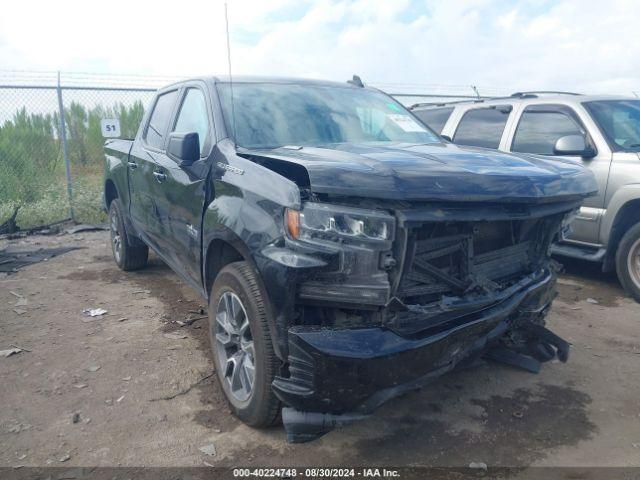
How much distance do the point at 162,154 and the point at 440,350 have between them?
2.86 metres

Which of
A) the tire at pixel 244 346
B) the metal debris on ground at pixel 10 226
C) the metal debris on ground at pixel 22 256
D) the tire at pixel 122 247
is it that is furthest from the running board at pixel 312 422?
the metal debris on ground at pixel 10 226

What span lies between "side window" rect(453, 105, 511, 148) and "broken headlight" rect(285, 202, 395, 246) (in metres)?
4.19

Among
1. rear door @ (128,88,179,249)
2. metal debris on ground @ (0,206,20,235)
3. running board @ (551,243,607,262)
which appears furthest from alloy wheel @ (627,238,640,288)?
metal debris on ground @ (0,206,20,235)

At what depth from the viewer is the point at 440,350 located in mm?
2449

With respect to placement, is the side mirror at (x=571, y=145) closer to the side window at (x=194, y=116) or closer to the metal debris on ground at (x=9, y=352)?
the side window at (x=194, y=116)

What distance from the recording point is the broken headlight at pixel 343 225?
2.34 meters

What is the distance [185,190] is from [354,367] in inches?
75.3

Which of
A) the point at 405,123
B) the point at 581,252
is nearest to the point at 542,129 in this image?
the point at 581,252

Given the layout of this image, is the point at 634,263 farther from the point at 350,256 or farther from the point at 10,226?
A: the point at 10,226

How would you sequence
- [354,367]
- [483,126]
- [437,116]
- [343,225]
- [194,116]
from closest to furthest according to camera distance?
1. [354,367]
2. [343,225]
3. [194,116]
4. [483,126]
5. [437,116]

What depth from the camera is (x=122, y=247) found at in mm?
6062

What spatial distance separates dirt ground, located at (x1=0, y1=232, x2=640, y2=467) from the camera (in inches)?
109

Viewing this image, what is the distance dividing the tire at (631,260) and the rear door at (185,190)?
3992 mm

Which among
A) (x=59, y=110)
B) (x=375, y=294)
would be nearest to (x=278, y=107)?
(x=375, y=294)
